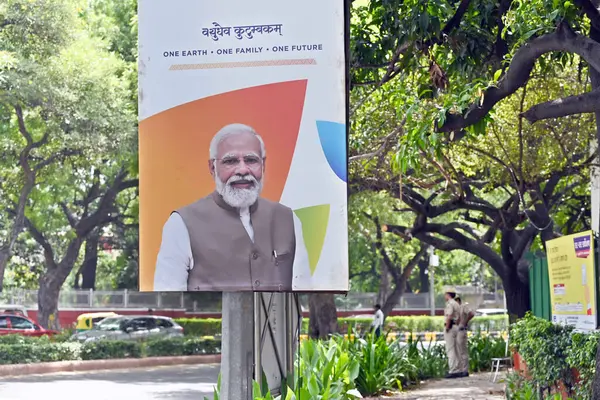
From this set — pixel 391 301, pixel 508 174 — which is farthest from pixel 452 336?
pixel 391 301

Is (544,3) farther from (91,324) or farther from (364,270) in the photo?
(364,270)

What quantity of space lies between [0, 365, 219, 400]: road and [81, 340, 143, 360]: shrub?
4.07ft

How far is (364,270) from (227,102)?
4622cm

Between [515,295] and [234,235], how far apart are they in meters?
14.2

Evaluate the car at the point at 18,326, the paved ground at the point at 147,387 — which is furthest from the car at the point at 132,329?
the paved ground at the point at 147,387

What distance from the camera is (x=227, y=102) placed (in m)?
7.63

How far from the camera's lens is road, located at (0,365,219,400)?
18281 millimetres

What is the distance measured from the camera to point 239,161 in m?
7.56

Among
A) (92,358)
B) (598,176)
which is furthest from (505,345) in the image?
(92,358)

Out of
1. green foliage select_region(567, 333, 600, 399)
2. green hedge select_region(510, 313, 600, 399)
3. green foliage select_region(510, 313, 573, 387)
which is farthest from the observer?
green foliage select_region(510, 313, 573, 387)

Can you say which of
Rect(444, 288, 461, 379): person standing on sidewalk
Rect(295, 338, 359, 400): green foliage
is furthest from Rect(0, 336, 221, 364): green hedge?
Rect(295, 338, 359, 400): green foliage

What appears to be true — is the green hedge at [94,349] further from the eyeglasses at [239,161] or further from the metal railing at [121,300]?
the eyeglasses at [239,161]

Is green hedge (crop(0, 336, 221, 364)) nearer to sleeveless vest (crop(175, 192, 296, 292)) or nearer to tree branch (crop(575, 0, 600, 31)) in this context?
sleeveless vest (crop(175, 192, 296, 292))

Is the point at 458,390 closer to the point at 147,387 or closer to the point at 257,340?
the point at 147,387
